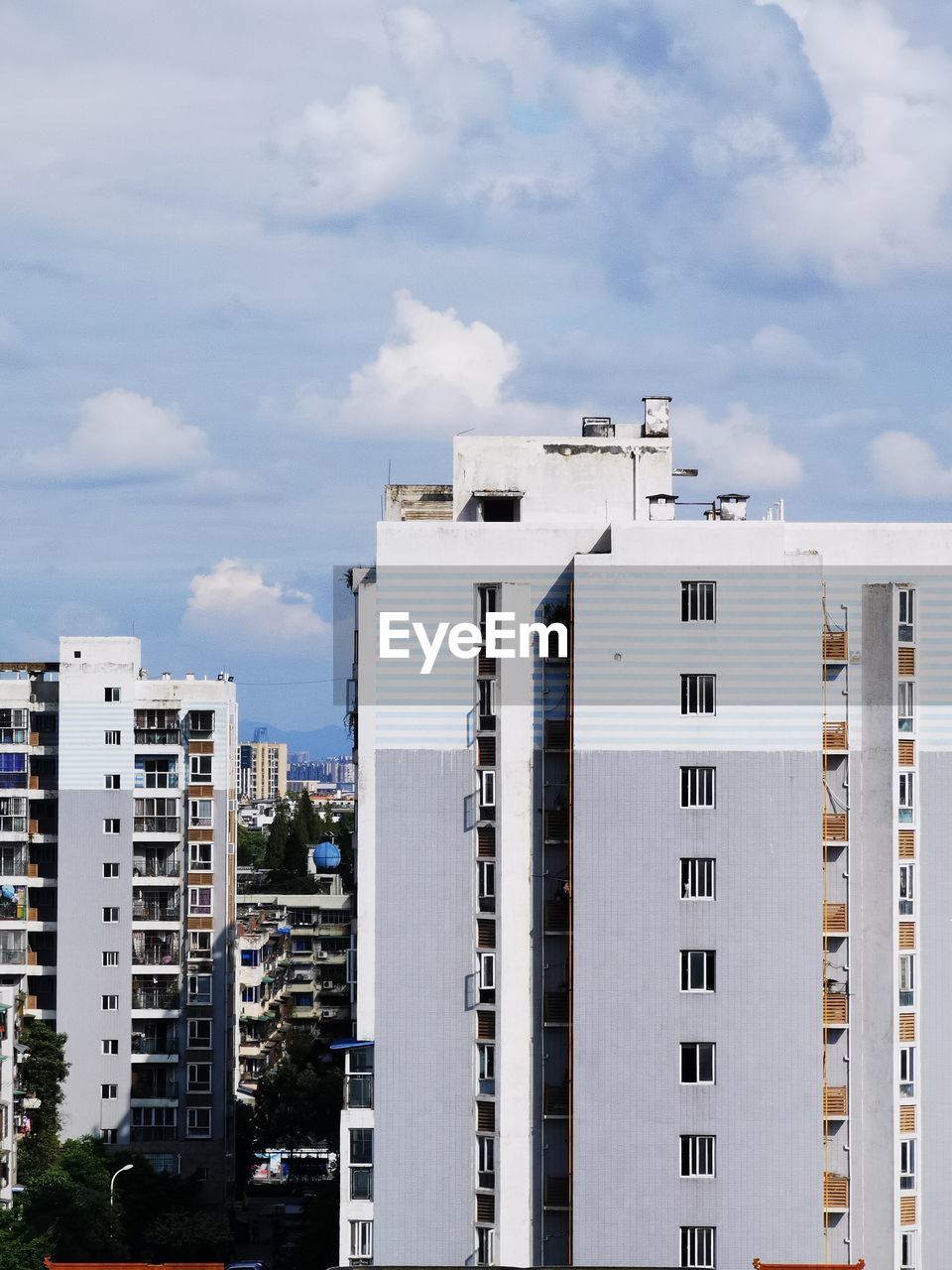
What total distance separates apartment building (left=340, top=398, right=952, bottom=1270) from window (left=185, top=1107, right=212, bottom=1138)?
1521 inches

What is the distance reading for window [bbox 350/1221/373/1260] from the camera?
150 ft

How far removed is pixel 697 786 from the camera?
43938mm

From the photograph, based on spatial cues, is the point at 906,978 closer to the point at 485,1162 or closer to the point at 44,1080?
the point at 485,1162

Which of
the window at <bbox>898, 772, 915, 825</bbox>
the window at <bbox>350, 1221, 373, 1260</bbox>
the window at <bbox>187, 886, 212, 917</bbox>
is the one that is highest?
the window at <bbox>898, 772, 915, 825</bbox>

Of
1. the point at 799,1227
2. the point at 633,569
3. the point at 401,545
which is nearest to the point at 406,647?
the point at 401,545

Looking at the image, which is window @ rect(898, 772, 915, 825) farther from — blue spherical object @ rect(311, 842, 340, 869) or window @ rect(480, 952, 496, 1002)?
blue spherical object @ rect(311, 842, 340, 869)

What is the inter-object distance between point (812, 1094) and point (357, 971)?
12417mm

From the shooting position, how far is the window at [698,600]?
44000mm

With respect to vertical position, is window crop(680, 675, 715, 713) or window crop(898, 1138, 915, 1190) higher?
window crop(680, 675, 715, 713)

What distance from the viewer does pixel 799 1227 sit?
142ft

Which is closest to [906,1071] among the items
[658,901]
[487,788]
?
[658,901]

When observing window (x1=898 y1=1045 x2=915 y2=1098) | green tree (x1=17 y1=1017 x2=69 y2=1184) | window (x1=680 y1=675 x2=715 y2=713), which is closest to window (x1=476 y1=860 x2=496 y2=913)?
window (x1=680 y1=675 x2=715 y2=713)

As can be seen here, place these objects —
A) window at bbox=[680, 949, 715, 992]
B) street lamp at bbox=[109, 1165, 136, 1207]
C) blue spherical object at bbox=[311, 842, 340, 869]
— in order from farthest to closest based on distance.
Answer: blue spherical object at bbox=[311, 842, 340, 869]
street lamp at bbox=[109, 1165, 136, 1207]
window at bbox=[680, 949, 715, 992]

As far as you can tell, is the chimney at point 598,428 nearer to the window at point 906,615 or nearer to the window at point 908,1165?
the window at point 906,615
